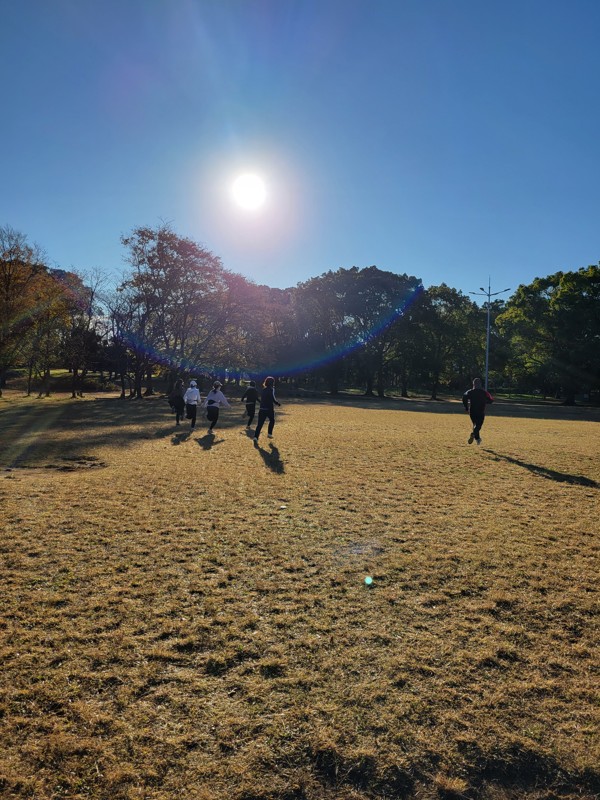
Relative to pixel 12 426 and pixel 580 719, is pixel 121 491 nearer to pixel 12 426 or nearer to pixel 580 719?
pixel 580 719

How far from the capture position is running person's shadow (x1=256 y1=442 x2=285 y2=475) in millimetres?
8985

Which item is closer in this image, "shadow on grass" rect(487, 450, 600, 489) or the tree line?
"shadow on grass" rect(487, 450, 600, 489)

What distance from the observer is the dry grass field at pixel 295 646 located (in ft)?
6.80

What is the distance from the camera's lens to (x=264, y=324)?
139ft

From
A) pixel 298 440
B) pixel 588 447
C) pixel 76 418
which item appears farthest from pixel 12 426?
pixel 588 447

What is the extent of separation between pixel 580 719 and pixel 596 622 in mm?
1283

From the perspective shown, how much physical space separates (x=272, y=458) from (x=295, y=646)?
7228 millimetres

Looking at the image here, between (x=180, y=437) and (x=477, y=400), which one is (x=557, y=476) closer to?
(x=477, y=400)

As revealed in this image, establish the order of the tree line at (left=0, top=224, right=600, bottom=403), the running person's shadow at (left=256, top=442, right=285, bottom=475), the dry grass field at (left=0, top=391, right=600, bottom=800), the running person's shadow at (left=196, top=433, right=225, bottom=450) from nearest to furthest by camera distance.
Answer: the dry grass field at (left=0, top=391, right=600, bottom=800), the running person's shadow at (left=256, top=442, right=285, bottom=475), the running person's shadow at (left=196, top=433, right=225, bottom=450), the tree line at (left=0, top=224, right=600, bottom=403)

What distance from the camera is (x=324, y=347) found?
157 feet

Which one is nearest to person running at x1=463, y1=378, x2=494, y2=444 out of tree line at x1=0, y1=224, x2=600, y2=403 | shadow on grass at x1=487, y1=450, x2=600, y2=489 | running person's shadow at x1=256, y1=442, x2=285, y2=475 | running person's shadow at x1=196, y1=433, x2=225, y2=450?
shadow on grass at x1=487, y1=450, x2=600, y2=489

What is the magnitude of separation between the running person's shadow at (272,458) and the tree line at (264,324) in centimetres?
2269

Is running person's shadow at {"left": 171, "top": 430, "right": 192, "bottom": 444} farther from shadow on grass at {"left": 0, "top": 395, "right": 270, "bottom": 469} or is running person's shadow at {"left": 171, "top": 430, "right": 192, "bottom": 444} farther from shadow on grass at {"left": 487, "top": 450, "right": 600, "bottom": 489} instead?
shadow on grass at {"left": 487, "top": 450, "right": 600, "bottom": 489}

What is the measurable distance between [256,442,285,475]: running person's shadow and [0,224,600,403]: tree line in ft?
74.4
